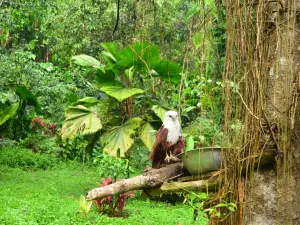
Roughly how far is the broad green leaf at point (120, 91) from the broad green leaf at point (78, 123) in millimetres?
549

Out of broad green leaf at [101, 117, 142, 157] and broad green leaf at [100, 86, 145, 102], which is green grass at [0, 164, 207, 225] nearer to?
broad green leaf at [101, 117, 142, 157]

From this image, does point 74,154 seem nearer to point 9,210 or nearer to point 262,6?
point 9,210

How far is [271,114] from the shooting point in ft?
7.09

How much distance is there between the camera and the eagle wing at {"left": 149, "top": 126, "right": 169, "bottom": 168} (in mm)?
6035

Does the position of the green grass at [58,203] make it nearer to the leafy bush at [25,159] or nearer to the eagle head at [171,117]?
the leafy bush at [25,159]

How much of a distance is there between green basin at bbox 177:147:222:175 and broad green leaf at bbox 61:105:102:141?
5.50 m

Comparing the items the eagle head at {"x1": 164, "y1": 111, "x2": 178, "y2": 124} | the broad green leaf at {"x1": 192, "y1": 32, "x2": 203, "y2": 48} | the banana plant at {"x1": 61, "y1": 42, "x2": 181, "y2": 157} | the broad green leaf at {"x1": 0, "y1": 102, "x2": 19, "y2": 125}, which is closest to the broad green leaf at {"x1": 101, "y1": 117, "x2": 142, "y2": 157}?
the banana plant at {"x1": 61, "y1": 42, "x2": 181, "y2": 157}

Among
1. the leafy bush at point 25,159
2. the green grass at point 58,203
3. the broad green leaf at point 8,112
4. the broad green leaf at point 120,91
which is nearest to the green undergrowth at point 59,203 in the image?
the green grass at point 58,203

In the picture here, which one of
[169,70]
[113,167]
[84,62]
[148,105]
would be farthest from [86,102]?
[169,70]

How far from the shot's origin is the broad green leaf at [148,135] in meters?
7.94

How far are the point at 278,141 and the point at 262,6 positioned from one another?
1.97 feet

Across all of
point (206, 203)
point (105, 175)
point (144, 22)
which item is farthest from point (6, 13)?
point (206, 203)

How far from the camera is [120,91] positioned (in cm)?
799

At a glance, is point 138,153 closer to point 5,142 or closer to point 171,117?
point 171,117
